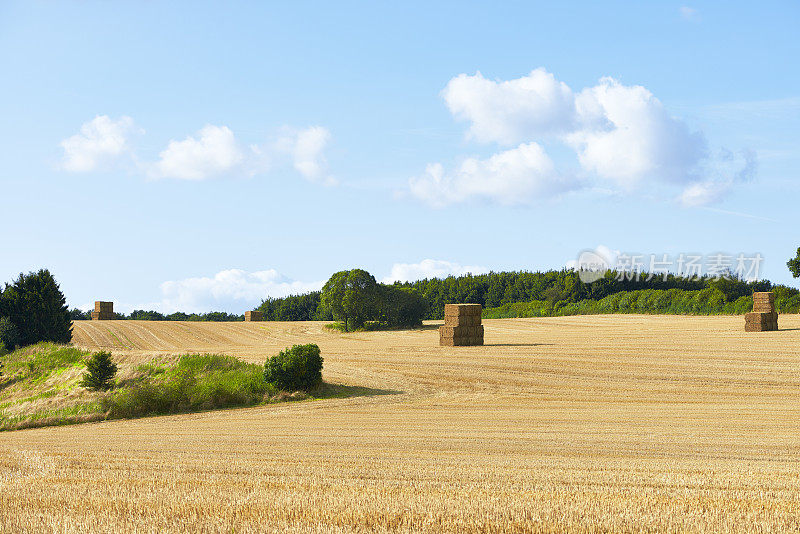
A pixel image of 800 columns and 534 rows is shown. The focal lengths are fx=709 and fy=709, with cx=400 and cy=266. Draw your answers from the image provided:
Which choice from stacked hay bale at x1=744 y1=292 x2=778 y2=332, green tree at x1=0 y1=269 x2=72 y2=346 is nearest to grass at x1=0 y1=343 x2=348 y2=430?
green tree at x1=0 y1=269 x2=72 y2=346

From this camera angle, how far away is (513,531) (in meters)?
6.64

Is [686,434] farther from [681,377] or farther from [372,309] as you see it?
[372,309]

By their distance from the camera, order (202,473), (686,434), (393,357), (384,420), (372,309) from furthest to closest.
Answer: (372,309), (393,357), (384,420), (686,434), (202,473)

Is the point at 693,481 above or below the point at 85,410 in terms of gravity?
above

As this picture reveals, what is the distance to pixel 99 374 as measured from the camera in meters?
34.0

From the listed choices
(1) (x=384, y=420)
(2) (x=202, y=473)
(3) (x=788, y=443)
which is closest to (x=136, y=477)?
(2) (x=202, y=473)

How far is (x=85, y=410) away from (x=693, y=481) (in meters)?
24.4

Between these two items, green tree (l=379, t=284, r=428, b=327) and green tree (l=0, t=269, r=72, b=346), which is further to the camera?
green tree (l=379, t=284, r=428, b=327)

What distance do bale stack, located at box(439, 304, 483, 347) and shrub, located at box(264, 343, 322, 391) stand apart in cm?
1409

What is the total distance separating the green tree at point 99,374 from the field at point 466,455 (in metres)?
9.76

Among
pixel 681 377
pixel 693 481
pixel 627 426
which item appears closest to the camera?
pixel 693 481

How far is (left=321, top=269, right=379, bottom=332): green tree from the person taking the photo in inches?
2495

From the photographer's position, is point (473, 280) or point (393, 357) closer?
point (393, 357)

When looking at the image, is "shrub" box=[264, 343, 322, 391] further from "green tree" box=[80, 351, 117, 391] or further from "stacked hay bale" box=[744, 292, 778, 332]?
"stacked hay bale" box=[744, 292, 778, 332]
